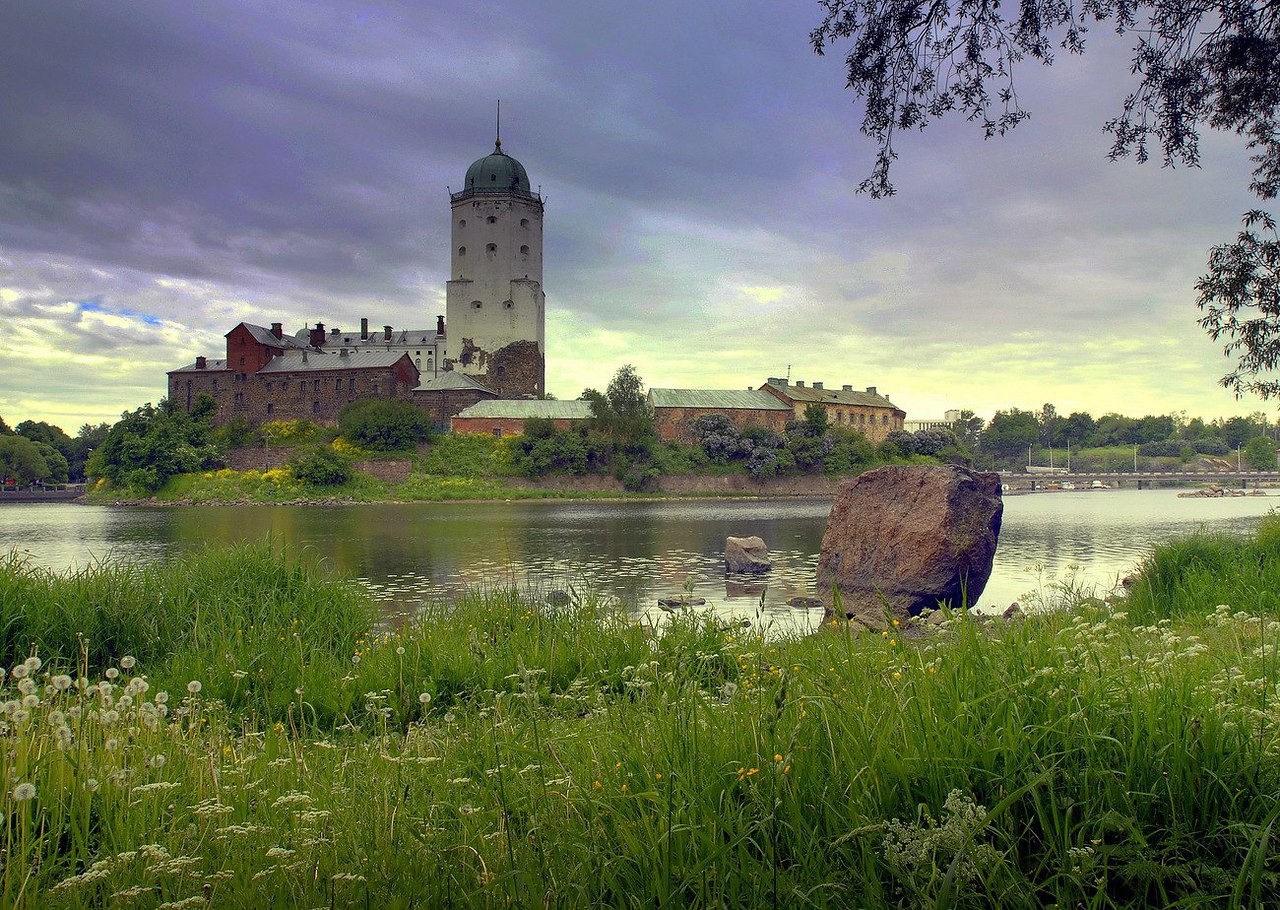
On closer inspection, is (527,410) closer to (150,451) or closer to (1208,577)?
(150,451)

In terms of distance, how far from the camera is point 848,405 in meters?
88.2

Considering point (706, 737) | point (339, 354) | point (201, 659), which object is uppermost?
point (339, 354)

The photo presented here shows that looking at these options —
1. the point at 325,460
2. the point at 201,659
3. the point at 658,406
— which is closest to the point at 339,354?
the point at 325,460

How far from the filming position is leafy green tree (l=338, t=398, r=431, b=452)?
6900 cm

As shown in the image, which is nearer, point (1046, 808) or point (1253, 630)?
point (1046, 808)

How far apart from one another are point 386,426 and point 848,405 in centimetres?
4561

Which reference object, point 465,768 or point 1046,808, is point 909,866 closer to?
point 1046,808

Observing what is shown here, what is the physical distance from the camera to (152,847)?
7.19 feet

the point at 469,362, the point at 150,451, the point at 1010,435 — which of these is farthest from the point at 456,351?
the point at 1010,435

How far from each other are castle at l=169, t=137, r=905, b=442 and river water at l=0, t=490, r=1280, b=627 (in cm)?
2932

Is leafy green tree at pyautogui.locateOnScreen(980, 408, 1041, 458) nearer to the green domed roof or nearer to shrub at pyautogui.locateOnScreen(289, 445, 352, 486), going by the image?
the green domed roof

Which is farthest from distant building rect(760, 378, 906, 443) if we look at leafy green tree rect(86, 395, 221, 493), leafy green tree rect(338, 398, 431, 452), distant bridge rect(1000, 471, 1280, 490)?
leafy green tree rect(86, 395, 221, 493)

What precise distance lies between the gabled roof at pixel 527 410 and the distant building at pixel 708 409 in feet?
22.2

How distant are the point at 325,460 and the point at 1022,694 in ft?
219
